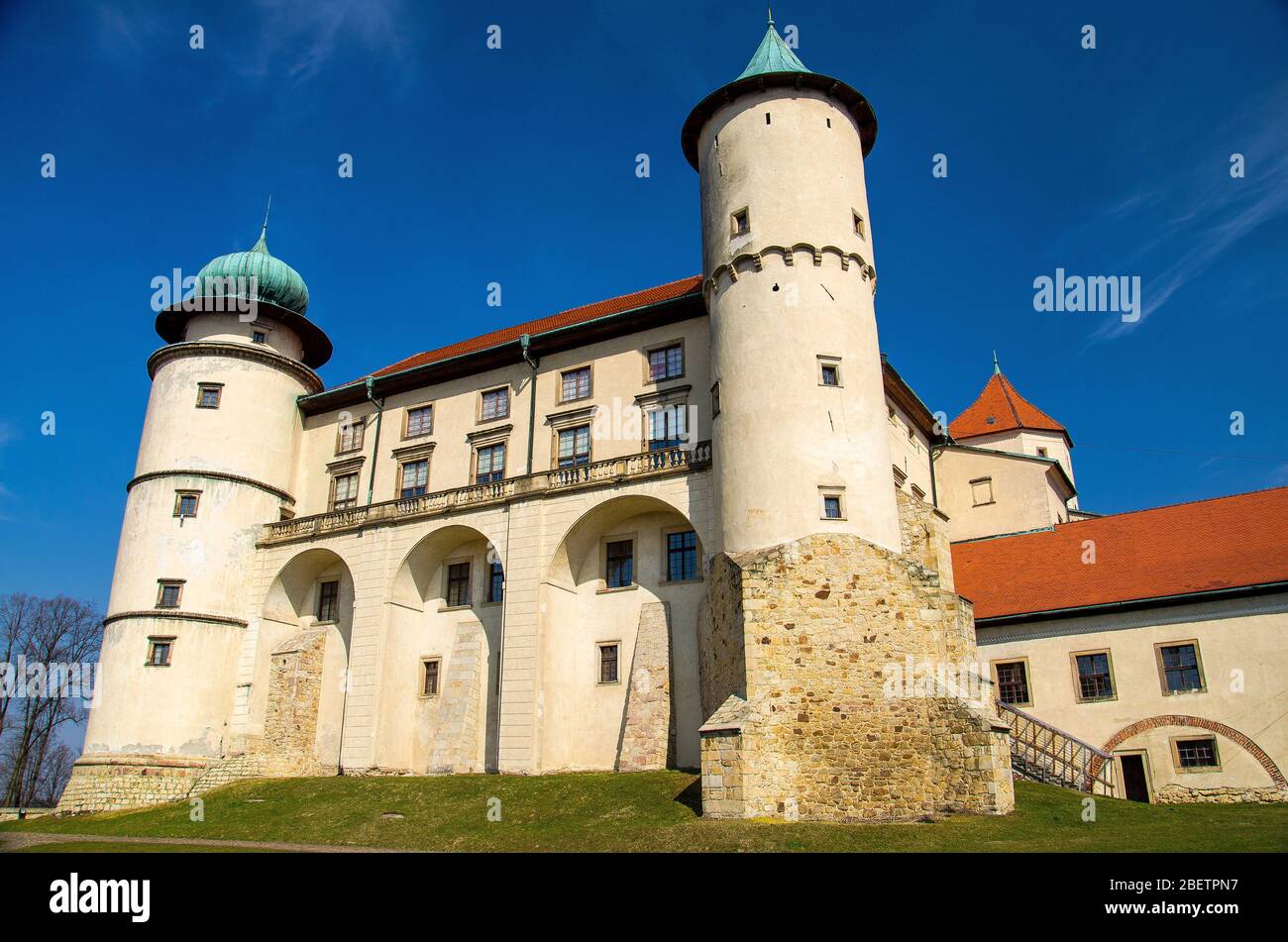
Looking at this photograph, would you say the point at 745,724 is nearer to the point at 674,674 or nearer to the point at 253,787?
the point at 674,674

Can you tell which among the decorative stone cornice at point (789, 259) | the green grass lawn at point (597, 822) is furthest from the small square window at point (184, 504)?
the decorative stone cornice at point (789, 259)

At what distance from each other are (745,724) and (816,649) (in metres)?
2.63

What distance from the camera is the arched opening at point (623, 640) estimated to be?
27.1 m

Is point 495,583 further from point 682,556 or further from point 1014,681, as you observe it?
point 1014,681

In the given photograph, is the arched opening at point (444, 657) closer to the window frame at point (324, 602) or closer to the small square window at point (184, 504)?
the window frame at point (324, 602)

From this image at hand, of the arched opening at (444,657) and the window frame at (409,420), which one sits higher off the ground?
the window frame at (409,420)

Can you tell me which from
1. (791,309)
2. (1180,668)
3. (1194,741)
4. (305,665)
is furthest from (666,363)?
(1194,741)

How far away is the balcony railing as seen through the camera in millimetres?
28219

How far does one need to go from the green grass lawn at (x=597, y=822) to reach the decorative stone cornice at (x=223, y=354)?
1666cm

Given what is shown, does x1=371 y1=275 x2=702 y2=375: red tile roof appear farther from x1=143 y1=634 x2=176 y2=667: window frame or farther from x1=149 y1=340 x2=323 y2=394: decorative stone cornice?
x1=143 y1=634 x2=176 y2=667: window frame

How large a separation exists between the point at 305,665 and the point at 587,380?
14.4 metres

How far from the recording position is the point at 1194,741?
24.9m
